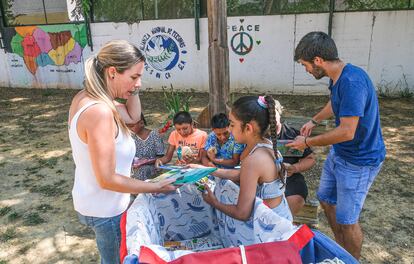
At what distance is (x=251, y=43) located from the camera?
736 cm

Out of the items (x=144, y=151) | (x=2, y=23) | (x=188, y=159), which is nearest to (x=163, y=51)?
(x=2, y=23)

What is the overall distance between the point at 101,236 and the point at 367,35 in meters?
6.63

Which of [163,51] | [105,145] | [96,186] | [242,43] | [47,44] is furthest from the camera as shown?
[47,44]

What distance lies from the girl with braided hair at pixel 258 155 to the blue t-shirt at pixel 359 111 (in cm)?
44

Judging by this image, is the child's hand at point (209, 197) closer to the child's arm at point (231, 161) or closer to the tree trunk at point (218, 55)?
the child's arm at point (231, 161)

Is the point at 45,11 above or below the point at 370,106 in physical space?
above

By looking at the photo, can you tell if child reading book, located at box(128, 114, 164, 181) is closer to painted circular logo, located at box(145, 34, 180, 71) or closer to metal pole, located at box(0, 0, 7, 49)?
painted circular logo, located at box(145, 34, 180, 71)

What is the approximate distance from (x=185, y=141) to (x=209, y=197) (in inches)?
50.3

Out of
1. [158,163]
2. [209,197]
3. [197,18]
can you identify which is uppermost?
[197,18]

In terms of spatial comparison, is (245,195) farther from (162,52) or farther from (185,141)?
(162,52)

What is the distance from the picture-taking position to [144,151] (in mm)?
3109

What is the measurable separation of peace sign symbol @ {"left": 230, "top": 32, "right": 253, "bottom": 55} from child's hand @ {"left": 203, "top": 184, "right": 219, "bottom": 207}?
19.4ft

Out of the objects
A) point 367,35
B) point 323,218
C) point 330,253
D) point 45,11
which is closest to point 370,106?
point 330,253

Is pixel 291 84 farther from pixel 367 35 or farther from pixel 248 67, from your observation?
pixel 367 35
